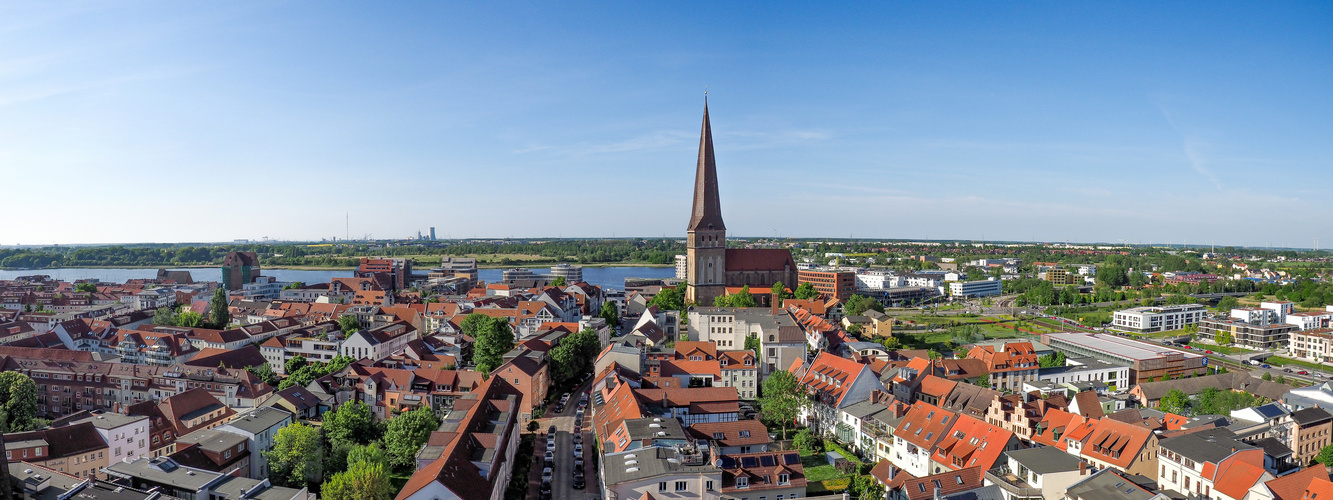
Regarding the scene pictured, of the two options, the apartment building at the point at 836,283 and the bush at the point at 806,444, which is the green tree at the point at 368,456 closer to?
the bush at the point at 806,444

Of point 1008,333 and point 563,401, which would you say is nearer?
point 563,401

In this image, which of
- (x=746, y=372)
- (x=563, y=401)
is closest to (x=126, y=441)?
(x=563, y=401)

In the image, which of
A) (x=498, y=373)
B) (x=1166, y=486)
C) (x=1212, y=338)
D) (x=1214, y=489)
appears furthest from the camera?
(x=1212, y=338)

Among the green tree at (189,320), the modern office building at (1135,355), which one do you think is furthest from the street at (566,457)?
the green tree at (189,320)

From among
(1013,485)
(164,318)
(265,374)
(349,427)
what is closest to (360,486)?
(349,427)

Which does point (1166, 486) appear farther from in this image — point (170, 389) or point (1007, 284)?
point (1007, 284)
